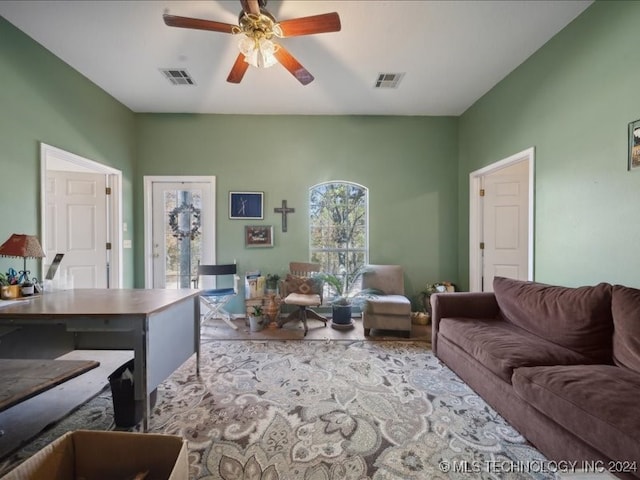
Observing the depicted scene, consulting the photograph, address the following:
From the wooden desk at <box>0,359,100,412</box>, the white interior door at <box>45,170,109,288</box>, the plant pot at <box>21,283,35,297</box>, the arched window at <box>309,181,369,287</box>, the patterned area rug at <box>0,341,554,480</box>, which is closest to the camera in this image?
the wooden desk at <box>0,359,100,412</box>

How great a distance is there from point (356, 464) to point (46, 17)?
4040 millimetres

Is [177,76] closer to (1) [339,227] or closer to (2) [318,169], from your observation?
(2) [318,169]

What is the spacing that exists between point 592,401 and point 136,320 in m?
2.40

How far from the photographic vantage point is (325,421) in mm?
1784

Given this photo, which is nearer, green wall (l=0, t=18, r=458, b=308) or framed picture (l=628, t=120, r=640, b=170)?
framed picture (l=628, t=120, r=640, b=170)

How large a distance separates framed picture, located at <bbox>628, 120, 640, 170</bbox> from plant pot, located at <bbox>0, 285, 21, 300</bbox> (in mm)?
4557

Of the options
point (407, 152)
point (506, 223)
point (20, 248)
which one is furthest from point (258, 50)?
point (506, 223)

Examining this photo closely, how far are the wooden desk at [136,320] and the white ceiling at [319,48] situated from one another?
91.0 inches

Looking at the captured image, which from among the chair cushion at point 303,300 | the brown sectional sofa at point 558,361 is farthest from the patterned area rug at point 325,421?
the chair cushion at point 303,300

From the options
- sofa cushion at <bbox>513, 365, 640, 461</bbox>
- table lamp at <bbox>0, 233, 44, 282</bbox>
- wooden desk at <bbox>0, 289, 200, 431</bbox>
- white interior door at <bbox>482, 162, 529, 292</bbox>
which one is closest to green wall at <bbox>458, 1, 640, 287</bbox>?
white interior door at <bbox>482, 162, 529, 292</bbox>

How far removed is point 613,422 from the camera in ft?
3.76

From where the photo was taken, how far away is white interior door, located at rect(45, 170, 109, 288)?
10.4 ft

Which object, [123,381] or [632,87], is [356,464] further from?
[632,87]

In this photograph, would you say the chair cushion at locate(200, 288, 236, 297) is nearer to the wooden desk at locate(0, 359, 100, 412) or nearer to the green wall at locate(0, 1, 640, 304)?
the green wall at locate(0, 1, 640, 304)
